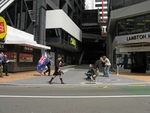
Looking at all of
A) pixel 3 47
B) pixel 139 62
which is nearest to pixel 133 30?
pixel 139 62

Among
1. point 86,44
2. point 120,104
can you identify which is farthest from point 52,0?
point 86,44

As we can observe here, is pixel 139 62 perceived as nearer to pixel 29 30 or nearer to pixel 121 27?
pixel 121 27

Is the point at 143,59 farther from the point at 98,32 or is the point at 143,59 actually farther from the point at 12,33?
the point at 98,32

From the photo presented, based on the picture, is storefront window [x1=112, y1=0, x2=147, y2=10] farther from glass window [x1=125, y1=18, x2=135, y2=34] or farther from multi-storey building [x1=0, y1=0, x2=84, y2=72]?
multi-storey building [x1=0, y1=0, x2=84, y2=72]

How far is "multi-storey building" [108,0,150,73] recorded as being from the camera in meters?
22.2

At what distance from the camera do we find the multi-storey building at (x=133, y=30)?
22.2 metres

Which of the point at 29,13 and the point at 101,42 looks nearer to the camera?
the point at 29,13

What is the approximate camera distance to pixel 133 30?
2722 cm

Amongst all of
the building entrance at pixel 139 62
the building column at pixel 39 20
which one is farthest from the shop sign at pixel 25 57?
the building entrance at pixel 139 62

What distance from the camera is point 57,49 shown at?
143 feet

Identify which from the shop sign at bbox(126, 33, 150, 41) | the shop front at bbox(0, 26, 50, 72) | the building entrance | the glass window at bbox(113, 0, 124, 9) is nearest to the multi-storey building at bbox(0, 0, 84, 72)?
the shop front at bbox(0, 26, 50, 72)

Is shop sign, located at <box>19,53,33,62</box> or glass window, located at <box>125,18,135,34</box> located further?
glass window, located at <box>125,18,135,34</box>

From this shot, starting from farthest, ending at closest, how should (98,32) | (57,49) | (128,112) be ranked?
(98,32) < (57,49) < (128,112)

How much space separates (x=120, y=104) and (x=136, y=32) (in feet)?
68.4
